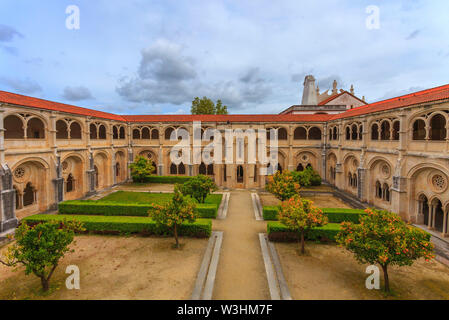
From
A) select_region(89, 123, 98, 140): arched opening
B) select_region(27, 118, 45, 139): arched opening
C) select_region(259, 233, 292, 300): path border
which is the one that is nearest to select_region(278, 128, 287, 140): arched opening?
select_region(259, 233, 292, 300): path border

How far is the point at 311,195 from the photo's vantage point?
3067 centimetres

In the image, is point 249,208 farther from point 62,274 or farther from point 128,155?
point 128,155

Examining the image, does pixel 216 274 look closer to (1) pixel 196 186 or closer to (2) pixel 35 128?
(1) pixel 196 186

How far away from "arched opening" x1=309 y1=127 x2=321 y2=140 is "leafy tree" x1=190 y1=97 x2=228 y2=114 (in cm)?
2453

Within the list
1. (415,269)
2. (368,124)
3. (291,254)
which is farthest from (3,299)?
(368,124)

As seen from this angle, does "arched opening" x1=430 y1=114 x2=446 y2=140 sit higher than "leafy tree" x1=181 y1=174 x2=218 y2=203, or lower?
higher

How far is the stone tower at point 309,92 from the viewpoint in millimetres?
52000

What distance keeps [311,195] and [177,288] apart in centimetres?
2398

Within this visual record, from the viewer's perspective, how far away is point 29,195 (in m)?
23.2

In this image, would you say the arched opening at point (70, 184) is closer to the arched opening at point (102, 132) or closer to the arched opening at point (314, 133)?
the arched opening at point (102, 132)

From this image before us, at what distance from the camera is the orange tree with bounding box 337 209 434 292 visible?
1026cm

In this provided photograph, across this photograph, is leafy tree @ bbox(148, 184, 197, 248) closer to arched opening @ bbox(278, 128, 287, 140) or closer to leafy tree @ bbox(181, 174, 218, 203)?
leafy tree @ bbox(181, 174, 218, 203)

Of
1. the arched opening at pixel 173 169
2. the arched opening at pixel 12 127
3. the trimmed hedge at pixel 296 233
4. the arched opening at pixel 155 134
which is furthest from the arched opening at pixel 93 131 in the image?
the trimmed hedge at pixel 296 233

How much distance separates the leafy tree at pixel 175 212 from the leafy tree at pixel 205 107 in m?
42.3
